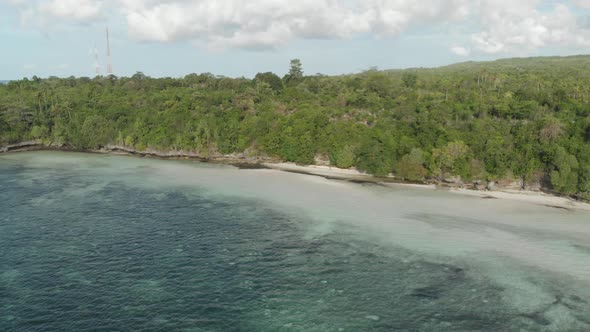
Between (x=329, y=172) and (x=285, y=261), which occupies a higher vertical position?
(x=329, y=172)

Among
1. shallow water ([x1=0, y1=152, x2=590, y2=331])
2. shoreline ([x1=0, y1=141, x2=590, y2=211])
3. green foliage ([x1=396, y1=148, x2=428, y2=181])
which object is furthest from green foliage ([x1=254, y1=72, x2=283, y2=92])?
shallow water ([x1=0, y1=152, x2=590, y2=331])

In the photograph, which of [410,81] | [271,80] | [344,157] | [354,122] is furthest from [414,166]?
[271,80]

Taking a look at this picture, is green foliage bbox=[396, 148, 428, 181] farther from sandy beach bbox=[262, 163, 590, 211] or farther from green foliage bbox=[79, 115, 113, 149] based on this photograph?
green foliage bbox=[79, 115, 113, 149]

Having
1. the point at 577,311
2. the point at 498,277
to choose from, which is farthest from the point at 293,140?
the point at 577,311

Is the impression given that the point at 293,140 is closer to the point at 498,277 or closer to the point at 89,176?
the point at 89,176

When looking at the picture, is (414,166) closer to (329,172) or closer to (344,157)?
(344,157)

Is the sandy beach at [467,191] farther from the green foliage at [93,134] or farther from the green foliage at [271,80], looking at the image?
the green foliage at [271,80]
